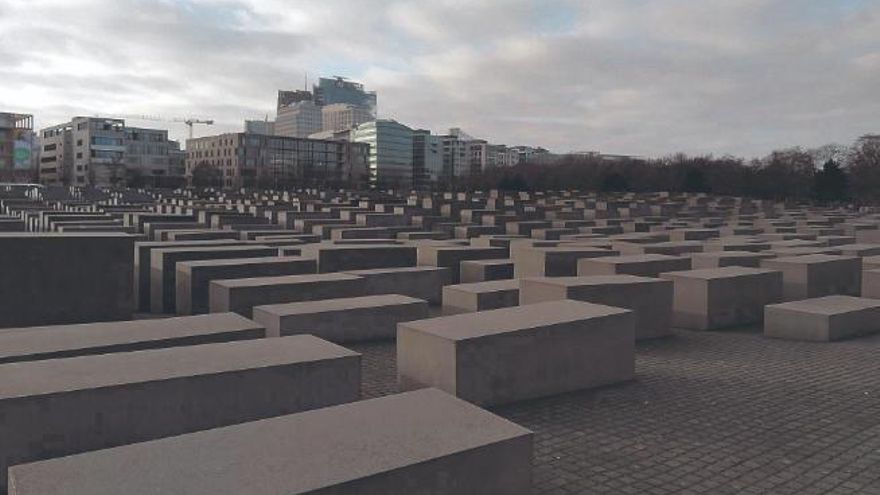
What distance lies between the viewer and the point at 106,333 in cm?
750

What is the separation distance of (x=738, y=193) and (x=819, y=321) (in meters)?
62.5

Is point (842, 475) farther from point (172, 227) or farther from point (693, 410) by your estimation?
point (172, 227)

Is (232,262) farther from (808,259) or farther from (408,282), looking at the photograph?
(808,259)

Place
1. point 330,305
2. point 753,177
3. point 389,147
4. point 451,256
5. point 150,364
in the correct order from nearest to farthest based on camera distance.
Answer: point 150,364, point 330,305, point 451,256, point 753,177, point 389,147

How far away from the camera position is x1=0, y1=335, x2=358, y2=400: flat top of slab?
17.7 ft

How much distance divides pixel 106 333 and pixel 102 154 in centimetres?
12245

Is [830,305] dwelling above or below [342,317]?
above

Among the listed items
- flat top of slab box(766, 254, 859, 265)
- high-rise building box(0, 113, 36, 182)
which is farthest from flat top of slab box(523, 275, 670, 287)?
high-rise building box(0, 113, 36, 182)

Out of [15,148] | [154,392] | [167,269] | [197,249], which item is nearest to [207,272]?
[167,269]

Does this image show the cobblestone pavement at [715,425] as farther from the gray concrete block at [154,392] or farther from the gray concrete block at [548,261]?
the gray concrete block at [548,261]

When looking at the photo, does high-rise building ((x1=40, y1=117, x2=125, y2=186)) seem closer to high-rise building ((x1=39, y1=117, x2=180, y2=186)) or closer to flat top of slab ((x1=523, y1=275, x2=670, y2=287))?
high-rise building ((x1=39, y1=117, x2=180, y2=186))

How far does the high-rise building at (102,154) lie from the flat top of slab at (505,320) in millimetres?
108068

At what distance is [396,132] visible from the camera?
14912 cm

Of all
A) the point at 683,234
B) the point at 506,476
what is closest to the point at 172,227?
the point at 683,234
